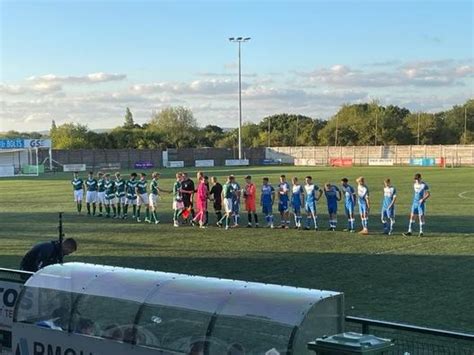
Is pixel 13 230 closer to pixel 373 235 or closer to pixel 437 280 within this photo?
pixel 373 235

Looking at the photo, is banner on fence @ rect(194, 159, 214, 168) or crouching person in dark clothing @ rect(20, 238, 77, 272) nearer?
crouching person in dark clothing @ rect(20, 238, 77, 272)

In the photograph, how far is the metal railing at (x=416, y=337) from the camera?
214 inches

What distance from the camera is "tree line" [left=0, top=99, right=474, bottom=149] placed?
352ft

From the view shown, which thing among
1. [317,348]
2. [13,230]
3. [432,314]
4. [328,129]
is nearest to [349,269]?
[432,314]

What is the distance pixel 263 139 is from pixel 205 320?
383 feet

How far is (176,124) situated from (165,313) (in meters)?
127

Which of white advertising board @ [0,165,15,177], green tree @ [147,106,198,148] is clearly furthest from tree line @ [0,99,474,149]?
white advertising board @ [0,165,15,177]

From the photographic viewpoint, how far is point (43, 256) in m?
10.0

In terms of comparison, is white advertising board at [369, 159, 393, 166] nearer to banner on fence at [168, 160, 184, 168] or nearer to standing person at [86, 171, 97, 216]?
banner on fence at [168, 160, 184, 168]

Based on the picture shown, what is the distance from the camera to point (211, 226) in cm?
2377

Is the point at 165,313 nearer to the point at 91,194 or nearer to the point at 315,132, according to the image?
the point at 91,194

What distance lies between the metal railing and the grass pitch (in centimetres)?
376

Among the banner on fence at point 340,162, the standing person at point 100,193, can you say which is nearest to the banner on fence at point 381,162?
the banner on fence at point 340,162

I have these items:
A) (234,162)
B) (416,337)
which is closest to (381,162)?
(234,162)
